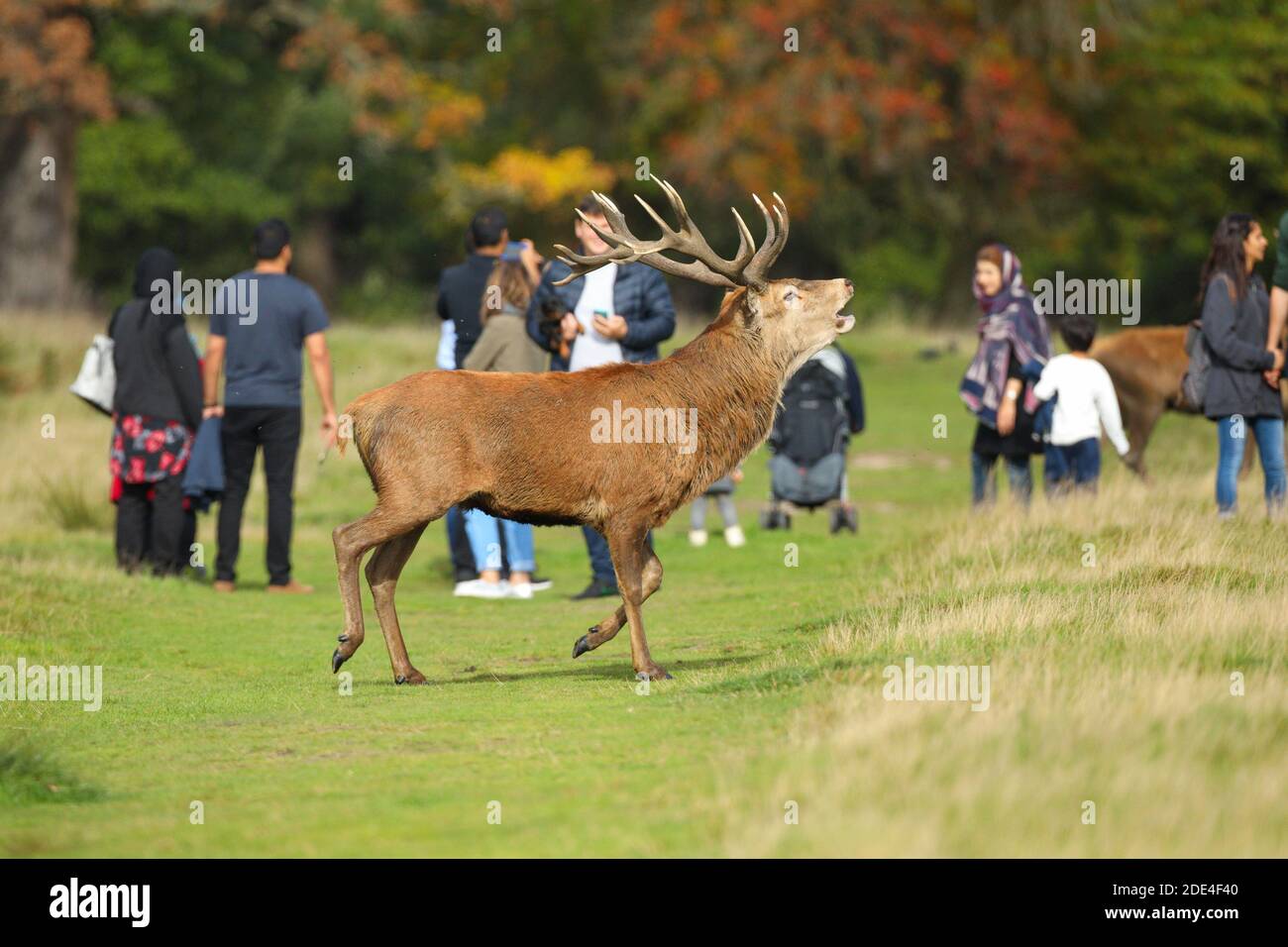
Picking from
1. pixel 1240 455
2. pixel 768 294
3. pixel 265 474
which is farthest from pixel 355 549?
pixel 1240 455

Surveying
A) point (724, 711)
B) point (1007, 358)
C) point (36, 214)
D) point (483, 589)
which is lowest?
point (724, 711)

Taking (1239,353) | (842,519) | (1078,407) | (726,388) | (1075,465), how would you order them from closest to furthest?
(726,388), (1239,353), (1078,407), (1075,465), (842,519)

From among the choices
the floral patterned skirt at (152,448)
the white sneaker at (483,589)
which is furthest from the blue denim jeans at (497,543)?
the floral patterned skirt at (152,448)

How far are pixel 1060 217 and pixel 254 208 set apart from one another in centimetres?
1827

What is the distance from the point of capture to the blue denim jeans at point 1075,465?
16.0 m

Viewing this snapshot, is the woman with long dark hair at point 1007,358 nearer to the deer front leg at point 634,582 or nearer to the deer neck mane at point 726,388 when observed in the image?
the deer neck mane at point 726,388

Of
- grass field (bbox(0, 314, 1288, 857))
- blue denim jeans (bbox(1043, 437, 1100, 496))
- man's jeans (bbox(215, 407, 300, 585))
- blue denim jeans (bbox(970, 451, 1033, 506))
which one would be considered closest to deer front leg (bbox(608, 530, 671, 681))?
grass field (bbox(0, 314, 1288, 857))

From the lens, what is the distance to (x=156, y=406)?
1552 cm

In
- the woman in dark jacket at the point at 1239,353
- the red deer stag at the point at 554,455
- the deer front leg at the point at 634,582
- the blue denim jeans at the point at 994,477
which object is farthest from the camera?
the blue denim jeans at the point at 994,477

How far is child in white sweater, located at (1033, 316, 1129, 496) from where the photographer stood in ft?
51.1

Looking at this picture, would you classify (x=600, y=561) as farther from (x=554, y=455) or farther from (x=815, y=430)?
(x=554, y=455)

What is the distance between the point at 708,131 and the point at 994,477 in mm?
27968

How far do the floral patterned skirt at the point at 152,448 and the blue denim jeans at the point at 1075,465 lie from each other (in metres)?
6.68

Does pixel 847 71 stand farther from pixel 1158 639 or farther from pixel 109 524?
pixel 1158 639
